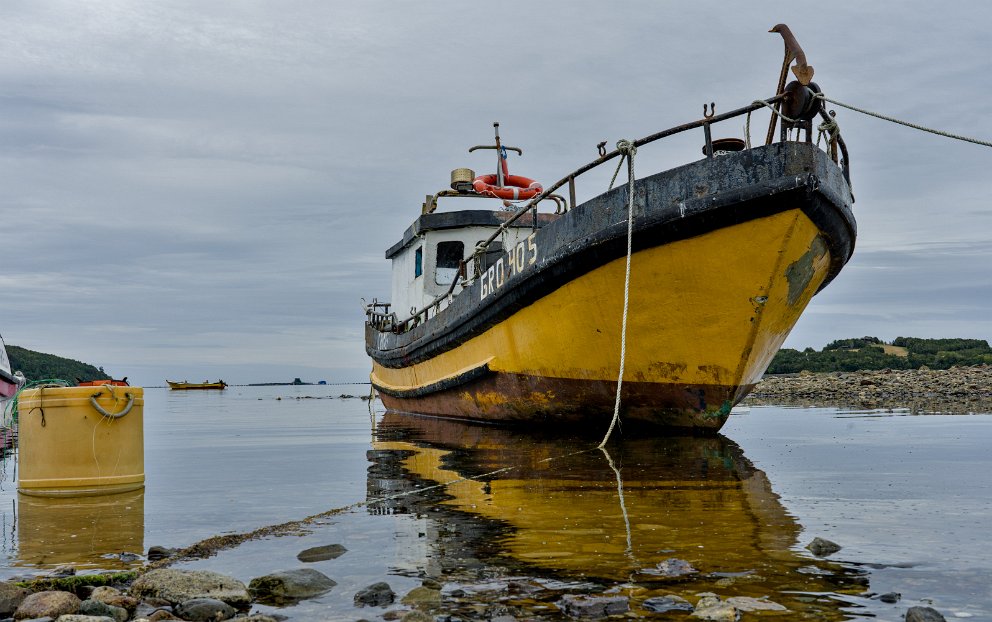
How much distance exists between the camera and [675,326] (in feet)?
24.2

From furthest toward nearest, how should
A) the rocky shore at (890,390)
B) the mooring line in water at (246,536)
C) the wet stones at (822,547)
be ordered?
1. the rocky shore at (890,390)
2. the mooring line in water at (246,536)
3. the wet stones at (822,547)

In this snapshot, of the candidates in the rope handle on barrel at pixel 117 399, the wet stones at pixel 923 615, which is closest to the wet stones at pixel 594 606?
the wet stones at pixel 923 615

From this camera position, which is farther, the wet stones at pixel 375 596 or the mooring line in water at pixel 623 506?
the mooring line in water at pixel 623 506

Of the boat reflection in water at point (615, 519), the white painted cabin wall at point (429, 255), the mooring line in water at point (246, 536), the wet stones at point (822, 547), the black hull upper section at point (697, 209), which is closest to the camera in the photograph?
the boat reflection in water at point (615, 519)

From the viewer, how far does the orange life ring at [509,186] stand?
13867mm

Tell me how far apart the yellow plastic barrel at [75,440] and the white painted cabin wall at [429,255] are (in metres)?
6.93

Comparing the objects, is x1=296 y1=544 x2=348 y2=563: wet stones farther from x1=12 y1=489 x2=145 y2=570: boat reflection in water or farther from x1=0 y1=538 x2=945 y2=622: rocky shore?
x1=12 y1=489 x2=145 y2=570: boat reflection in water

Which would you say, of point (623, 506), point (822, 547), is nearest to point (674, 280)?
point (623, 506)

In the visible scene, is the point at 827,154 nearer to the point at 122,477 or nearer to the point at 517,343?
the point at 517,343

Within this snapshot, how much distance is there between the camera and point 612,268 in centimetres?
732

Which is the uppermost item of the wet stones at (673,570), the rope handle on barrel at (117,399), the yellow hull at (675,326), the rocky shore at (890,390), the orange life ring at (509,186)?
the orange life ring at (509,186)

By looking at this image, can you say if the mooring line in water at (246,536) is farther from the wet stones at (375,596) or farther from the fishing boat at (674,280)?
the fishing boat at (674,280)

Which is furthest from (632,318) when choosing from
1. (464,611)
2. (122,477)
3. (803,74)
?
(464,611)

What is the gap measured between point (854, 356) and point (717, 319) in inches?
1158
